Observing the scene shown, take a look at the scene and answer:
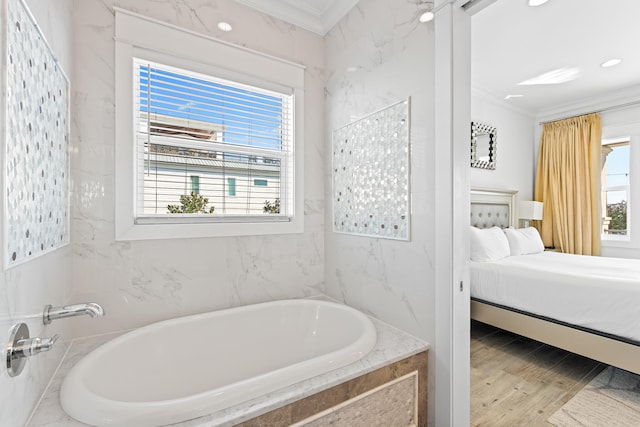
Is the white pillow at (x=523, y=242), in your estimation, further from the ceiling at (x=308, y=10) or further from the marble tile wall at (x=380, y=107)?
the ceiling at (x=308, y=10)

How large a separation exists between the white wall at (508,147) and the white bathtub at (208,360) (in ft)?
9.48

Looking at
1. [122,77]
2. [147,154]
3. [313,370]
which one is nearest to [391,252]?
[313,370]

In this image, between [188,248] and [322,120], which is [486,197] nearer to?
[322,120]

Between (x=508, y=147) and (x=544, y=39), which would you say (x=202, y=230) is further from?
(x=508, y=147)

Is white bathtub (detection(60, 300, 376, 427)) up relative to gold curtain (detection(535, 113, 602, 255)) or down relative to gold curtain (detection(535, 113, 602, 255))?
down

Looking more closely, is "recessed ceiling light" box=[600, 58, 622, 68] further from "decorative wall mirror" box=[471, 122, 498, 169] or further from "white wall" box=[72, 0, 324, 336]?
"white wall" box=[72, 0, 324, 336]

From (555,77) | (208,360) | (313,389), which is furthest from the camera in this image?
(555,77)

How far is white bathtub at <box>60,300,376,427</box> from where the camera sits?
94 centimetres

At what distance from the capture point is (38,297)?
40.8 inches

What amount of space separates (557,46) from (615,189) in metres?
Answer: 2.42

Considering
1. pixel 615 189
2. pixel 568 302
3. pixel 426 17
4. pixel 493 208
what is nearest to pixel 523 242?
pixel 493 208

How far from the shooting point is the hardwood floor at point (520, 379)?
178cm

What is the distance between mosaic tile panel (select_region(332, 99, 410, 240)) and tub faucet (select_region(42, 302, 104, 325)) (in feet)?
4.50

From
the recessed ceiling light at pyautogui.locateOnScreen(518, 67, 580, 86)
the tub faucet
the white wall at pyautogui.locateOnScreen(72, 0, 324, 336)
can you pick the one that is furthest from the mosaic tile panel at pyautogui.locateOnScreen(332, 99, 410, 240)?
the recessed ceiling light at pyautogui.locateOnScreen(518, 67, 580, 86)
